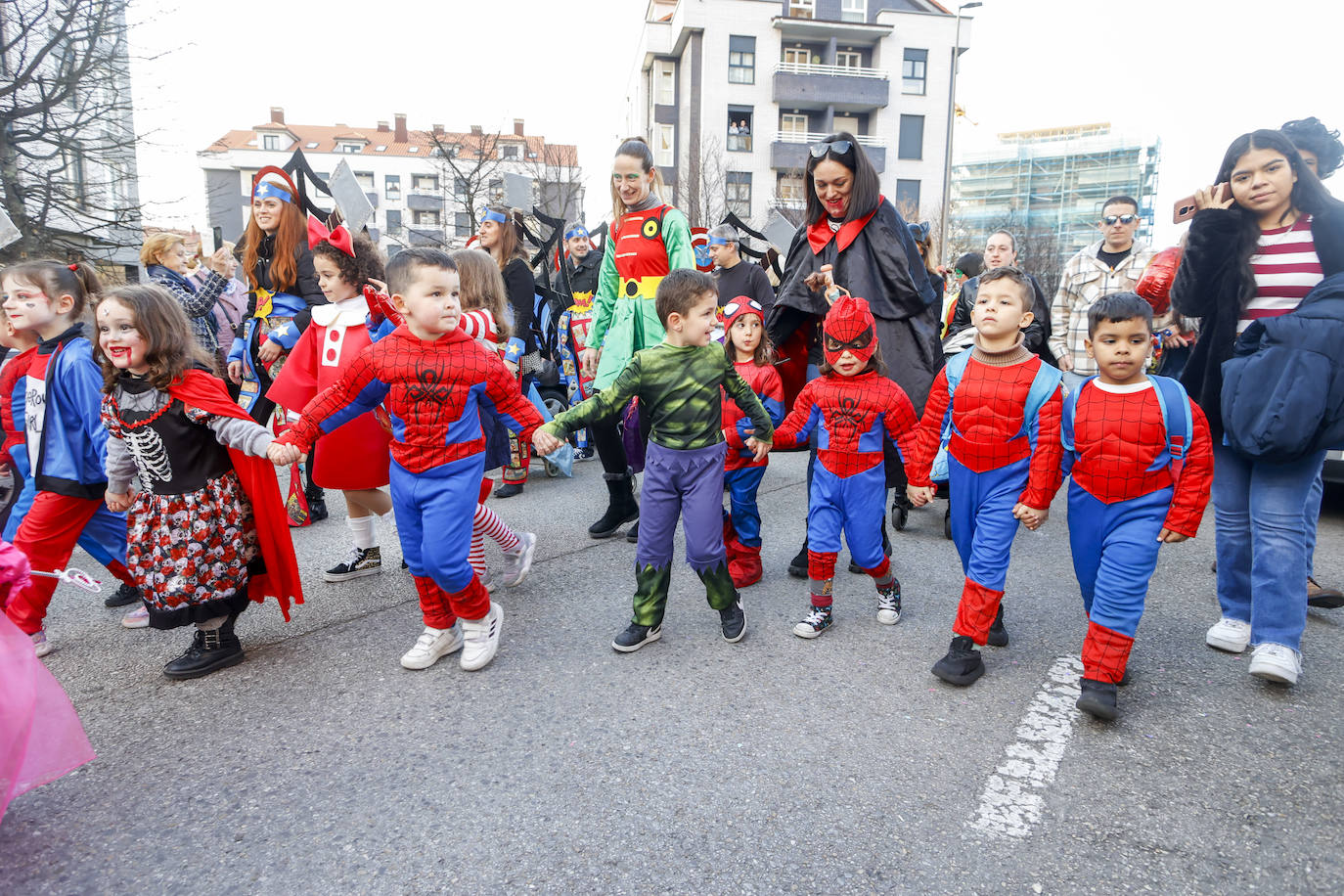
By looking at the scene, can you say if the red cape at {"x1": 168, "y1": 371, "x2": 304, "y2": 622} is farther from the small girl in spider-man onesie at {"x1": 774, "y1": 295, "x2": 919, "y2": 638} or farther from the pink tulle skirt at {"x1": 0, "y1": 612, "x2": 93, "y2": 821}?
the small girl in spider-man onesie at {"x1": 774, "y1": 295, "x2": 919, "y2": 638}

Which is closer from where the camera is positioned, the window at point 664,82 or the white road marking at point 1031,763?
the white road marking at point 1031,763

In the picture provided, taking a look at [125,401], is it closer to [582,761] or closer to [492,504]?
[582,761]

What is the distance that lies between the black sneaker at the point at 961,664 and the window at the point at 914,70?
129 feet

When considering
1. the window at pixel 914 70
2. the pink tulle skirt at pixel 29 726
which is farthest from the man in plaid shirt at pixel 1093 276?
the window at pixel 914 70

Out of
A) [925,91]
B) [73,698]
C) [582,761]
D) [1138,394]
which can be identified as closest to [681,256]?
[1138,394]

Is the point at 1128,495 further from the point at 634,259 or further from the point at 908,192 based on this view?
the point at 908,192

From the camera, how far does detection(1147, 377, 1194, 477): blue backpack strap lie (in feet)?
8.66

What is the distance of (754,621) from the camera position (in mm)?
3652

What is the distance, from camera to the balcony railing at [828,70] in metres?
35.5

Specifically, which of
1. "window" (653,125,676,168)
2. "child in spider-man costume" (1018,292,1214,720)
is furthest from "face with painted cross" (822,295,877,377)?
"window" (653,125,676,168)

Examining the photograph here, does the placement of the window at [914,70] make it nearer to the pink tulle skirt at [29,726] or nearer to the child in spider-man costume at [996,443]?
the child in spider-man costume at [996,443]

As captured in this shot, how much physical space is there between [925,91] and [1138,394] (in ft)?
129

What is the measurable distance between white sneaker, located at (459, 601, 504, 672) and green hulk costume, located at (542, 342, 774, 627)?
2.04 feet

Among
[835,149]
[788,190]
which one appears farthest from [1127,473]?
[788,190]
